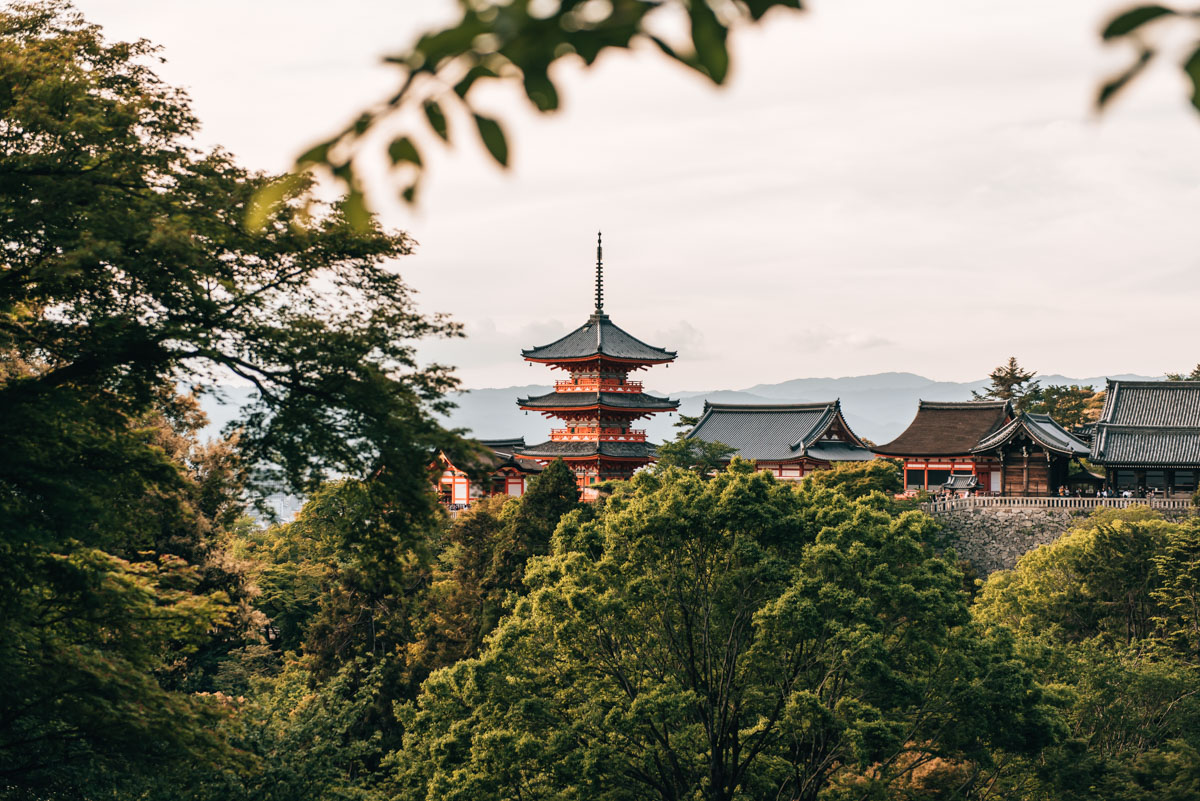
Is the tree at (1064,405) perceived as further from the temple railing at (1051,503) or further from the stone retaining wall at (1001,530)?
the stone retaining wall at (1001,530)

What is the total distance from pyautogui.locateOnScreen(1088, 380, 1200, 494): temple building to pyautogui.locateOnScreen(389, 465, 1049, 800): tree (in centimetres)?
2178

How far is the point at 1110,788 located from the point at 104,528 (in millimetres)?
16501

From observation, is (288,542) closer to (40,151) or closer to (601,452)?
(601,452)

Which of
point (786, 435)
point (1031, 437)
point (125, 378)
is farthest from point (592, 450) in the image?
point (125, 378)

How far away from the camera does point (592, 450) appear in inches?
1788

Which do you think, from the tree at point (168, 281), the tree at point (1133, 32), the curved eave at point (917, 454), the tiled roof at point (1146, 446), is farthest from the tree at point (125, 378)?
the curved eave at point (917, 454)

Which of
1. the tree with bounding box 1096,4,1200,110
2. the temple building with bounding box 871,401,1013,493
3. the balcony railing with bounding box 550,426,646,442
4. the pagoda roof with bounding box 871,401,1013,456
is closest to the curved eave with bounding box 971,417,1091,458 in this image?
the temple building with bounding box 871,401,1013,493

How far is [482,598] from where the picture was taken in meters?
26.6

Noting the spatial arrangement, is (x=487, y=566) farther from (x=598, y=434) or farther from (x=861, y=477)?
(x=598, y=434)

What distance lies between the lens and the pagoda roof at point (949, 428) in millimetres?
41938

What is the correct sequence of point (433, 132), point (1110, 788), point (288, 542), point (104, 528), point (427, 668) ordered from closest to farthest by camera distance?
point (433, 132), point (104, 528), point (1110, 788), point (427, 668), point (288, 542)

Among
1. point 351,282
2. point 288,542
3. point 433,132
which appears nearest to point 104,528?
point 351,282

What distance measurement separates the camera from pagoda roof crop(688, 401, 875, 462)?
4444cm

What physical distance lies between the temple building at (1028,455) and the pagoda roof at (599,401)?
13.4 m
